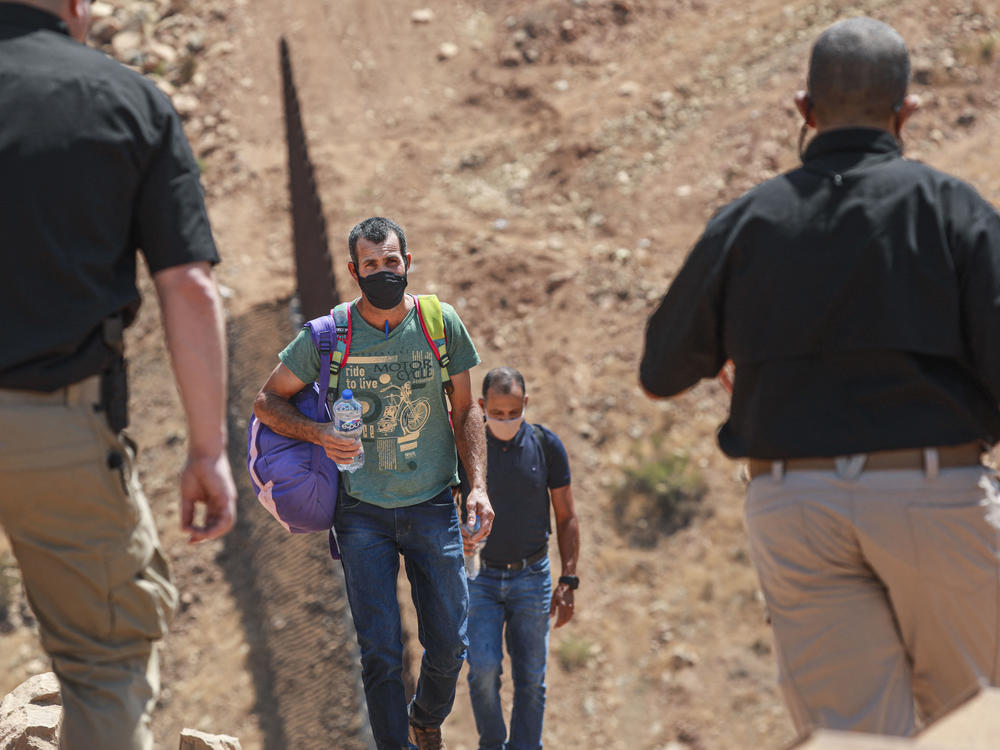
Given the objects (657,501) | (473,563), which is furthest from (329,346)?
(657,501)

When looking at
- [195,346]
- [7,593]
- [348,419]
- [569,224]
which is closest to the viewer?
[195,346]

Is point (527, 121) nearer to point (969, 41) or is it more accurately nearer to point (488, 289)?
point (488, 289)

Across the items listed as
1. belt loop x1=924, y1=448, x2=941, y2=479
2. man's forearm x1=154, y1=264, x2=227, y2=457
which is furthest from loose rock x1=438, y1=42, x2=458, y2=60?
belt loop x1=924, y1=448, x2=941, y2=479

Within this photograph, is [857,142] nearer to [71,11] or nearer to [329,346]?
[71,11]

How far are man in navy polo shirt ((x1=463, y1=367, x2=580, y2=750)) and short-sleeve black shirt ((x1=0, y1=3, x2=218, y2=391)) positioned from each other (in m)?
2.67

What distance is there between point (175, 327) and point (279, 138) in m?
17.4

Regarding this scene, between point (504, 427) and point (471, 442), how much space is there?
2.90 ft

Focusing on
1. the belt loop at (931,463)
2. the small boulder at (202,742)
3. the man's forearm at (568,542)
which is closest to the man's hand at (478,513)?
the man's forearm at (568,542)

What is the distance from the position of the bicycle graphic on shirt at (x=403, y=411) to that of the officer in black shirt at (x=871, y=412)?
1.69 meters

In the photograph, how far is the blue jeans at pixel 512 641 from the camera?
16.8 feet

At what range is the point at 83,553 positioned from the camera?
2.63m

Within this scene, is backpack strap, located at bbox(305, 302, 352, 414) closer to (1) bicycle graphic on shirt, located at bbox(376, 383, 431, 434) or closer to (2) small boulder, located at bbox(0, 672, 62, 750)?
(1) bicycle graphic on shirt, located at bbox(376, 383, 431, 434)

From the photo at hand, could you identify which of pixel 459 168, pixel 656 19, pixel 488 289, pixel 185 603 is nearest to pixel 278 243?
pixel 459 168

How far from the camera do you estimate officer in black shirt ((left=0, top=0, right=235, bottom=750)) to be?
8.31 feet
